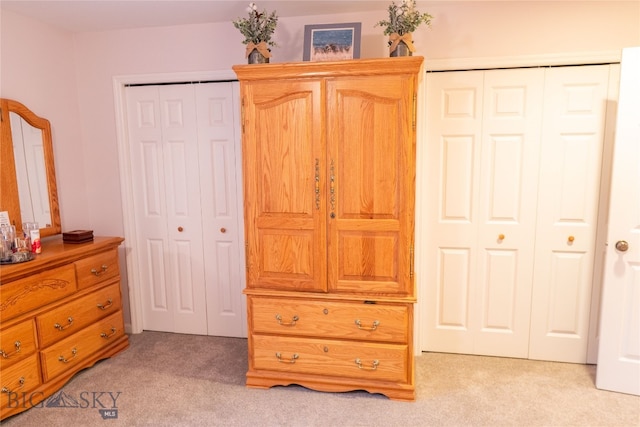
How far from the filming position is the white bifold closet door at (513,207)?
2.55 metres

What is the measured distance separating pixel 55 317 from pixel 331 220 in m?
1.79

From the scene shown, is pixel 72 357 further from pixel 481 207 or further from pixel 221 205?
pixel 481 207

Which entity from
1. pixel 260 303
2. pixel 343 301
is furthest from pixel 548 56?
pixel 260 303

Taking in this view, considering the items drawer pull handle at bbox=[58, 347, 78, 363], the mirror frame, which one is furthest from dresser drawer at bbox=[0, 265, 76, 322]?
the mirror frame

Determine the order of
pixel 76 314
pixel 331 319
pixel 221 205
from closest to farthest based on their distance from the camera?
1. pixel 331 319
2. pixel 76 314
3. pixel 221 205

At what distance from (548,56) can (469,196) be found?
39.7 inches

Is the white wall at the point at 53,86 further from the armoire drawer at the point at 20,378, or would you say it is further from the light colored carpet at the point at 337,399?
the light colored carpet at the point at 337,399

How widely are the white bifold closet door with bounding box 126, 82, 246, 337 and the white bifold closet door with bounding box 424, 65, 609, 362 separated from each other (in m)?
1.50

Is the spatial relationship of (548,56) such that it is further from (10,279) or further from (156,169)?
(10,279)

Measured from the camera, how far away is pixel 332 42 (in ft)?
8.02

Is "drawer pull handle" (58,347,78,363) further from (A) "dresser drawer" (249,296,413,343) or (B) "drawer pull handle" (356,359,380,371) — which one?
(B) "drawer pull handle" (356,359,380,371)

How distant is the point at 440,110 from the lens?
269 centimetres

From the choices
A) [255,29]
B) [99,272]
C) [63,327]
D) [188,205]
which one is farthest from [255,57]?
[63,327]

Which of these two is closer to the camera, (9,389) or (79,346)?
(9,389)
